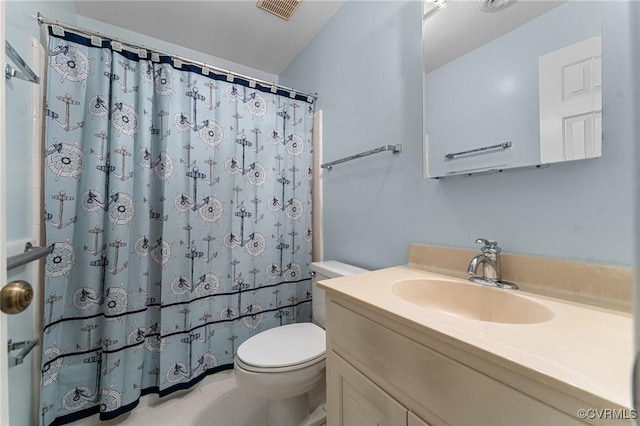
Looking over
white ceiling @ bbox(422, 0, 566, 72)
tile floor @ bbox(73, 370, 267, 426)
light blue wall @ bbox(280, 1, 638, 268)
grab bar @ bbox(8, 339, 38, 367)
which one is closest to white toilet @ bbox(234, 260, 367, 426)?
tile floor @ bbox(73, 370, 267, 426)

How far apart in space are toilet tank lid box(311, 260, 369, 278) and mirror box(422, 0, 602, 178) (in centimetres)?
60

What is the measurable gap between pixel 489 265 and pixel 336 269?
2.36 ft

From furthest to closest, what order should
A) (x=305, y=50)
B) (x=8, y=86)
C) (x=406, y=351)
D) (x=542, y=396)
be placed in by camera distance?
1. (x=305, y=50)
2. (x=8, y=86)
3. (x=406, y=351)
4. (x=542, y=396)

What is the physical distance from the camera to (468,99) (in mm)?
909

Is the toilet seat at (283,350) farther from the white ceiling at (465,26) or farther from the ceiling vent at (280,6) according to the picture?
the ceiling vent at (280,6)

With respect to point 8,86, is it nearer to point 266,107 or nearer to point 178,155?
A: point 178,155

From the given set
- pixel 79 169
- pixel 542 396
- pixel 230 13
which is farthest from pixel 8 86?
pixel 542 396

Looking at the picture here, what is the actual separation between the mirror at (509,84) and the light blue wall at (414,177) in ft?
0.12

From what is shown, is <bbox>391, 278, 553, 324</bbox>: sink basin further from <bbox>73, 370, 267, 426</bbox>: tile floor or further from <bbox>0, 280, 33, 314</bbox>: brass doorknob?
<bbox>73, 370, 267, 426</bbox>: tile floor

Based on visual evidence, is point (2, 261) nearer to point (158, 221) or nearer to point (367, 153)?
point (158, 221)

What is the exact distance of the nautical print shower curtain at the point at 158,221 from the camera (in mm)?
1112

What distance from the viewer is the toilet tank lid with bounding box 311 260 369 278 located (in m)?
1.26

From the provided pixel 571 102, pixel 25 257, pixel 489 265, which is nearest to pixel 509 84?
pixel 571 102

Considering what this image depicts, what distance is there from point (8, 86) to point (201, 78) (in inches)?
33.0
